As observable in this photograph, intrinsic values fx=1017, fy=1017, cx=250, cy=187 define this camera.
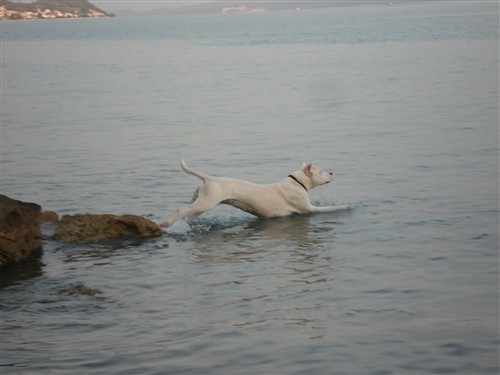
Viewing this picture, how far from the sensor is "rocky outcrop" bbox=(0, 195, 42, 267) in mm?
10781

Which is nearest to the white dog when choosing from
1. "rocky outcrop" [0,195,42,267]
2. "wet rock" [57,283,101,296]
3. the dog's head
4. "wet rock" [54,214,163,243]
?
the dog's head

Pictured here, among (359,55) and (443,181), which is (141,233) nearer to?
(443,181)

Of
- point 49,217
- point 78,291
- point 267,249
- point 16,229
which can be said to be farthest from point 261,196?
point 78,291

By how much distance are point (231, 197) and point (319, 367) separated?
5.13 meters

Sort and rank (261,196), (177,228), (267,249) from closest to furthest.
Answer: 1. (267,249)
2. (177,228)
3. (261,196)

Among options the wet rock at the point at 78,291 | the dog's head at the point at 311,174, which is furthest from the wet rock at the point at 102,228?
the dog's head at the point at 311,174

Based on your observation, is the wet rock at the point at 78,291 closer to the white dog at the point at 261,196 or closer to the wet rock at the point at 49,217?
the white dog at the point at 261,196

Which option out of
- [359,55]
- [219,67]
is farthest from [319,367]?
[359,55]

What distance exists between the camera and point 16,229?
10969mm

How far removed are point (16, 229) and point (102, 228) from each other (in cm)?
126

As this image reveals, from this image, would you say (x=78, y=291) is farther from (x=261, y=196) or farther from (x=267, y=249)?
(x=261, y=196)

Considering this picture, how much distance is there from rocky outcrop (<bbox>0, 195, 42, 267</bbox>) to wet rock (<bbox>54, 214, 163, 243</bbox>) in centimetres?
66

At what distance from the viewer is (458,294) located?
9.41m

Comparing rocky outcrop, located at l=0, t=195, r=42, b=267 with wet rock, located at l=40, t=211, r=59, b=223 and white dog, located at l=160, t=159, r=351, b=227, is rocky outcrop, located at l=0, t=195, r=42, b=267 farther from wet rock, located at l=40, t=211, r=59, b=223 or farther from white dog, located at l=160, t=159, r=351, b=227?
white dog, located at l=160, t=159, r=351, b=227
